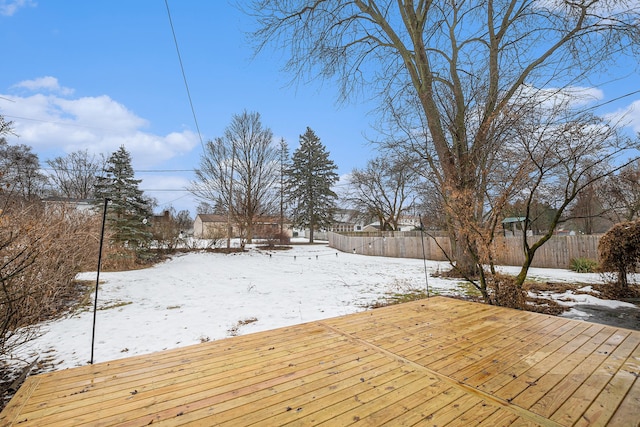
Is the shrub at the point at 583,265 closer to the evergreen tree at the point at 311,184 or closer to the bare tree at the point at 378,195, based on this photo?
the bare tree at the point at 378,195

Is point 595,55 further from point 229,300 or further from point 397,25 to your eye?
point 229,300

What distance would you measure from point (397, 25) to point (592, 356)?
27.5ft

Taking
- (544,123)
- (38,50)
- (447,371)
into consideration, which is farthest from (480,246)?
(38,50)

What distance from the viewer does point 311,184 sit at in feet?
89.7

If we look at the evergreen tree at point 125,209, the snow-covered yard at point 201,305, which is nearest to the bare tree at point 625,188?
the snow-covered yard at point 201,305

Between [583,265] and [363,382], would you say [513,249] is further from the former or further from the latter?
[363,382]

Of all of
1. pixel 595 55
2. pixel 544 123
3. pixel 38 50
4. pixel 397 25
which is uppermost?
pixel 397 25

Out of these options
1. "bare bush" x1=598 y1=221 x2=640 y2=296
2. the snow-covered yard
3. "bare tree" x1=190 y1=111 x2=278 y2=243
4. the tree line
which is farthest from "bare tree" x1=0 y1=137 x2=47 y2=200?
"bare bush" x1=598 y1=221 x2=640 y2=296

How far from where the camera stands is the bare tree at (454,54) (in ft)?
19.0

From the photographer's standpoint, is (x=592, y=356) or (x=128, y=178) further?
(x=128, y=178)

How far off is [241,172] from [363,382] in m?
18.3

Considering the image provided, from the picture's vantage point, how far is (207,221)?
34906 mm

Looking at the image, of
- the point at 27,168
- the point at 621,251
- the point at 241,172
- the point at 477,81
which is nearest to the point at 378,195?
the point at 241,172

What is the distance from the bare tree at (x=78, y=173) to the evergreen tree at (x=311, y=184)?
16553mm
